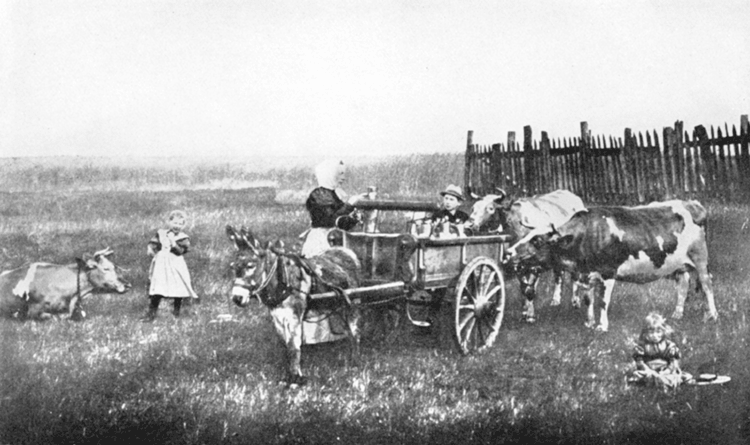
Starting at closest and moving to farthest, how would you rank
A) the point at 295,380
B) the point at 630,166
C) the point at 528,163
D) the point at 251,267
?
1. the point at 251,267
2. the point at 295,380
3. the point at 630,166
4. the point at 528,163

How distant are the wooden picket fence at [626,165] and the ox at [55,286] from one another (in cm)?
219

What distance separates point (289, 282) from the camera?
11.9ft

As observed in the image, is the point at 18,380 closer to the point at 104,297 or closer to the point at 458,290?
the point at 104,297

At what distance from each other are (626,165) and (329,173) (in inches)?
72.8

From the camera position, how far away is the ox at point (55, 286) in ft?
12.8

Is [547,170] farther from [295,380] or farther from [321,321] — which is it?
[295,380]

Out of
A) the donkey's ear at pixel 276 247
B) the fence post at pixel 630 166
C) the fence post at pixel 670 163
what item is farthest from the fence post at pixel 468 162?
the donkey's ear at pixel 276 247

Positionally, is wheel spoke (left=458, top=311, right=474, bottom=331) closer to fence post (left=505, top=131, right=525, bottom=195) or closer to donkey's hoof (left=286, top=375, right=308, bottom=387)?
donkey's hoof (left=286, top=375, right=308, bottom=387)

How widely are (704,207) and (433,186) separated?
160cm

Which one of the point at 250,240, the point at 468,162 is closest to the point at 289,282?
the point at 250,240

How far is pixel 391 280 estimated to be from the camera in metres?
4.11

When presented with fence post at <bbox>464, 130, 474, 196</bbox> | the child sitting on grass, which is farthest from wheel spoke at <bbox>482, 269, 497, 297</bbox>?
the child sitting on grass

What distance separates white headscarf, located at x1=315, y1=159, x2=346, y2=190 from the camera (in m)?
4.09

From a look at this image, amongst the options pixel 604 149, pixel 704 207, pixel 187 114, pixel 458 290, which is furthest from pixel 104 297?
pixel 704 207
